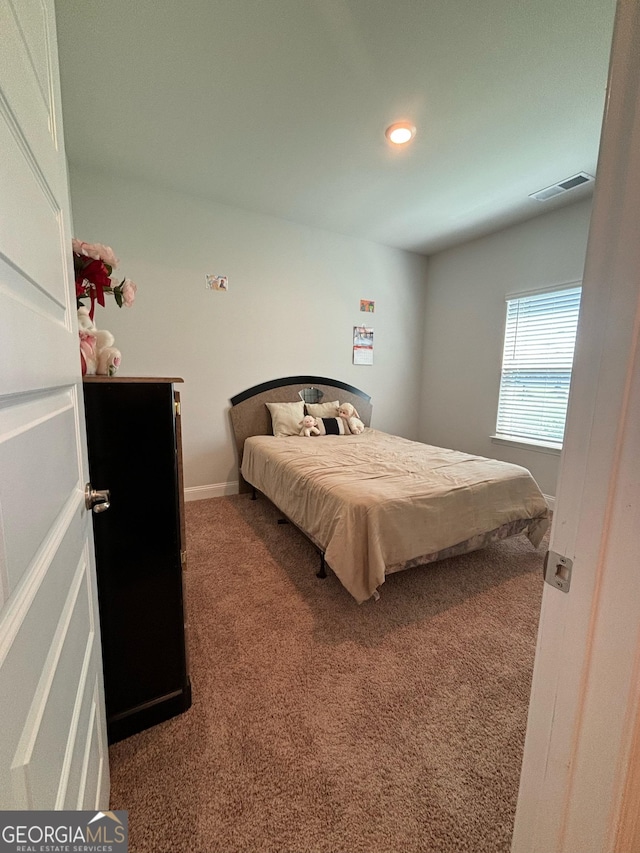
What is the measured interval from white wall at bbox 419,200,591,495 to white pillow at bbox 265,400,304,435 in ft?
6.45

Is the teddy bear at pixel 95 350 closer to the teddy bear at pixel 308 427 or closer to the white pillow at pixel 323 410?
the teddy bear at pixel 308 427

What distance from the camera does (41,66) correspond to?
595 millimetres

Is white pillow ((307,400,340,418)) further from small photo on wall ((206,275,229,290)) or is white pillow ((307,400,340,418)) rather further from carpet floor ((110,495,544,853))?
carpet floor ((110,495,544,853))

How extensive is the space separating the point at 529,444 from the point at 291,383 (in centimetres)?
253

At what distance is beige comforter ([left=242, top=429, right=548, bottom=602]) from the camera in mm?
1690

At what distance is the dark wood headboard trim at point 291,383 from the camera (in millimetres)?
3439

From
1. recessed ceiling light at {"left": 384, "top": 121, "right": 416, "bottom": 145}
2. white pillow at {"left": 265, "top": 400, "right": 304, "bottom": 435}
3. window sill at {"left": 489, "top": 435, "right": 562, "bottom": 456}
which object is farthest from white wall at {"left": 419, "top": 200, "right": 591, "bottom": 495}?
white pillow at {"left": 265, "top": 400, "right": 304, "bottom": 435}

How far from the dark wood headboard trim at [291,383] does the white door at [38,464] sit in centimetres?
268

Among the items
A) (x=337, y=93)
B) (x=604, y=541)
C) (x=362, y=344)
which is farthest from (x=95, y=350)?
(x=362, y=344)

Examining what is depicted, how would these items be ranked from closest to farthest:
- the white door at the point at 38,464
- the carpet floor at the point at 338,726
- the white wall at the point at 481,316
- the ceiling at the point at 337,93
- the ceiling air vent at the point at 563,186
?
the white door at the point at 38,464, the carpet floor at the point at 338,726, the ceiling at the point at 337,93, the ceiling air vent at the point at 563,186, the white wall at the point at 481,316

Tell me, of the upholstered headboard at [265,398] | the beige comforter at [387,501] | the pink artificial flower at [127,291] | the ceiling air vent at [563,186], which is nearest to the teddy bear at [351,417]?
the upholstered headboard at [265,398]

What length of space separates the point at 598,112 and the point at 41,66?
2792mm

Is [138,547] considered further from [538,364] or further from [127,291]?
[538,364]

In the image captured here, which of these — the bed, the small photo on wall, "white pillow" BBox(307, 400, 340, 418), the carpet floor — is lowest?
the carpet floor
